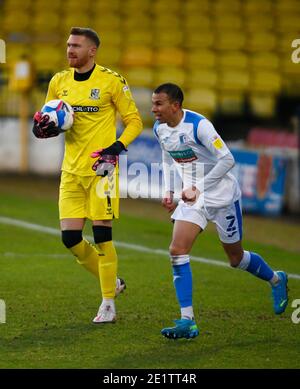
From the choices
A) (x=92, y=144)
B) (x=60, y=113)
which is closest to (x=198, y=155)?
(x=92, y=144)

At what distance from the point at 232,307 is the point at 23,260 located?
9.91ft

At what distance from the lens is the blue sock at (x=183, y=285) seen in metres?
7.23

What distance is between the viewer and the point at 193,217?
7461 mm

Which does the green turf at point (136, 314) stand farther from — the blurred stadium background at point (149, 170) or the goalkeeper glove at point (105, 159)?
the goalkeeper glove at point (105, 159)

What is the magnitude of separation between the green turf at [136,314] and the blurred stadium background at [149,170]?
0.06 feet

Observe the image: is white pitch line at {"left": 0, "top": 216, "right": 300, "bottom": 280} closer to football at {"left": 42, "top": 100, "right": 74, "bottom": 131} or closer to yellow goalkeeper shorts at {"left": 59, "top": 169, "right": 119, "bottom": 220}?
yellow goalkeeper shorts at {"left": 59, "top": 169, "right": 119, "bottom": 220}

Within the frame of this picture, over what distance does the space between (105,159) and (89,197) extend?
1.40ft

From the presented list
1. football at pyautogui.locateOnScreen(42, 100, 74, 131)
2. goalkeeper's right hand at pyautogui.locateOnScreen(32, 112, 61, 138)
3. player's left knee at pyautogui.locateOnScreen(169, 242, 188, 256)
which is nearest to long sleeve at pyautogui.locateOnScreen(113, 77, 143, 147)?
football at pyautogui.locateOnScreen(42, 100, 74, 131)

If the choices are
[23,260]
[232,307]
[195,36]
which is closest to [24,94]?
[195,36]

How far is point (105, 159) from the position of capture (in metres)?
7.60

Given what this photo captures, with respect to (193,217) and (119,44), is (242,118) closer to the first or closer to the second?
(119,44)

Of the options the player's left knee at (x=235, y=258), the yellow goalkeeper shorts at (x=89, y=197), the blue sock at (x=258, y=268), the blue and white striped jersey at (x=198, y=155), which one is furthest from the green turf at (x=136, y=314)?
the blue and white striped jersey at (x=198, y=155)

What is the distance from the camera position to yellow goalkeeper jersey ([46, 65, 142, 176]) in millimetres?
7805

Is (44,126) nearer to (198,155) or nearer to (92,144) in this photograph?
(92,144)
